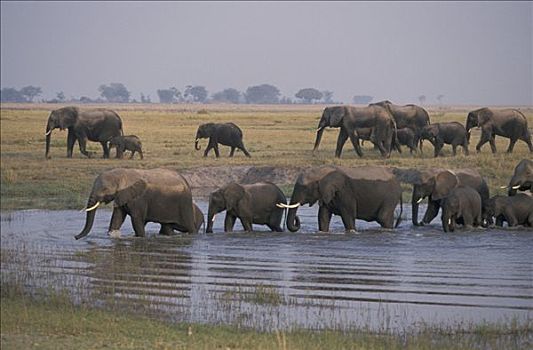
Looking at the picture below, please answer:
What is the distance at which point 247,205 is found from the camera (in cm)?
1989

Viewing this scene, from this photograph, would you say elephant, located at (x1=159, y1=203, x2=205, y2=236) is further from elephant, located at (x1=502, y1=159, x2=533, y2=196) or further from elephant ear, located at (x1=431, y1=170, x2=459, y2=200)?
elephant, located at (x1=502, y1=159, x2=533, y2=196)

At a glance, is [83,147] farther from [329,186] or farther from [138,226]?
[138,226]

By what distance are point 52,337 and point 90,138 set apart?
2447cm

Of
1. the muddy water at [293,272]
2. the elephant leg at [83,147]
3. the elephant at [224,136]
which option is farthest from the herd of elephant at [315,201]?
the elephant at [224,136]

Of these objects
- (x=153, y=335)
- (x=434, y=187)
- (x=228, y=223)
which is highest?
(x=153, y=335)

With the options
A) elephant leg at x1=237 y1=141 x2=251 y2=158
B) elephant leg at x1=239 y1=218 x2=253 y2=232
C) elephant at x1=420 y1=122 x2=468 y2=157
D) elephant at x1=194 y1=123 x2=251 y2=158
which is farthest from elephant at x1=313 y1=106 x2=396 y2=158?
elephant leg at x1=239 y1=218 x2=253 y2=232

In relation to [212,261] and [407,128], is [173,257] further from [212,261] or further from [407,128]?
[407,128]

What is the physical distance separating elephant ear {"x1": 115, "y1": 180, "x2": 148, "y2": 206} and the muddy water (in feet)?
2.27

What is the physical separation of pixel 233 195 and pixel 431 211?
472cm

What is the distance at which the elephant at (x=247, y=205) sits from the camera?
65.0ft

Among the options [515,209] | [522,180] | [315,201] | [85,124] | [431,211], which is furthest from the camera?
[85,124]

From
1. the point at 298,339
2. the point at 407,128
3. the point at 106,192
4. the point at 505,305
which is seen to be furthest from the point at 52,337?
the point at 407,128

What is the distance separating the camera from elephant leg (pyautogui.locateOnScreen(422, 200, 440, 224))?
21.9 meters

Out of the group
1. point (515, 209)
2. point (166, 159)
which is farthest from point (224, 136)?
point (515, 209)
